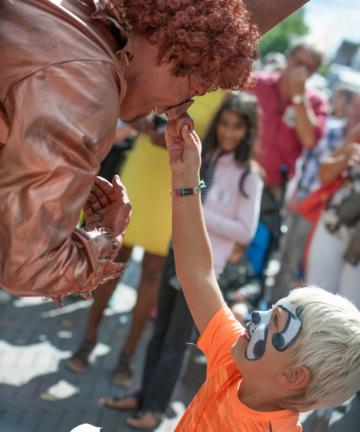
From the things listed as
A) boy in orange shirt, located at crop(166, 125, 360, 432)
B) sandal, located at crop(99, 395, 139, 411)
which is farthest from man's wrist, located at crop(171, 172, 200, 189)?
sandal, located at crop(99, 395, 139, 411)

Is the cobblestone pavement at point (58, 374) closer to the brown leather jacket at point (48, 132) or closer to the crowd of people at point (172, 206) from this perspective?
the crowd of people at point (172, 206)

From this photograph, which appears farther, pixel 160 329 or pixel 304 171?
pixel 304 171

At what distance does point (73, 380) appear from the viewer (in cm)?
431

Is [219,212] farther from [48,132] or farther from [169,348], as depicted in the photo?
[48,132]

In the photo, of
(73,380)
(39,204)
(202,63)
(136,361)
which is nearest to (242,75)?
(202,63)

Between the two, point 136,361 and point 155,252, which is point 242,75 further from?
point 136,361

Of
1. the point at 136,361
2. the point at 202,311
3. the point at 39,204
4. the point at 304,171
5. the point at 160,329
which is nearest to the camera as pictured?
the point at 39,204

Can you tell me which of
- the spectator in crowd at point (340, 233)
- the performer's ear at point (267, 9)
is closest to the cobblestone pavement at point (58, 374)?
the spectator in crowd at point (340, 233)

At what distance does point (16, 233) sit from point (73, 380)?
9.96 ft

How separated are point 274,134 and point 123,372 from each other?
6.73 ft

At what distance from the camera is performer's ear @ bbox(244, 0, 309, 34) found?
199cm

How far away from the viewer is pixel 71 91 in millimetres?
1458

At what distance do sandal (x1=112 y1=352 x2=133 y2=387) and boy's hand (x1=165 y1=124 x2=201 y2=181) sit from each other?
8.54 ft

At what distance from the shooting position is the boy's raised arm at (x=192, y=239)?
2.06 metres
